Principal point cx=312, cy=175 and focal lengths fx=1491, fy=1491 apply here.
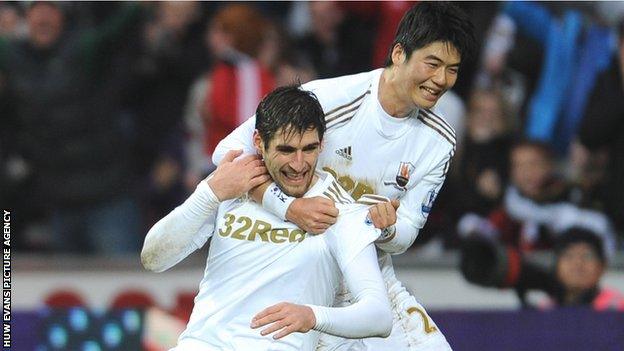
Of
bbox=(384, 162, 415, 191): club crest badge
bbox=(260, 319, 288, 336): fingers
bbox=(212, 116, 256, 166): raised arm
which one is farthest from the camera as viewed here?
bbox=(384, 162, 415, 191): club crest badge

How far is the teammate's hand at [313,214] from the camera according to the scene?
18.0 ft

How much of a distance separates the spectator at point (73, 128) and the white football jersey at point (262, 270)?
160 inches

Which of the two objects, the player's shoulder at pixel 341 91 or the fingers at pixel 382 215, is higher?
→ the player's shoulder at pixel 341 91

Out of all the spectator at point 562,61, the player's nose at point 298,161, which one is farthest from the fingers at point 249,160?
the spectator at point 562,61

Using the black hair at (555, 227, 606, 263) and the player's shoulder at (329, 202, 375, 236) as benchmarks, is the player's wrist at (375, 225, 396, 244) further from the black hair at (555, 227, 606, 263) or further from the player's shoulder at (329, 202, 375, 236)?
the black hair at (555, 227, 606, 263)

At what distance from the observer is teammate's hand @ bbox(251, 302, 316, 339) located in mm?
5074

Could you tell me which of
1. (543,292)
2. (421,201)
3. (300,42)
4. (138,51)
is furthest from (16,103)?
(421,201)

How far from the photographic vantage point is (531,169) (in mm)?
9617

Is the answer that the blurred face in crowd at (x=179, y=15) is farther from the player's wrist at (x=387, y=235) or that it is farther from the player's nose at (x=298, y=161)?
the player's nose at (x=298, y=161)

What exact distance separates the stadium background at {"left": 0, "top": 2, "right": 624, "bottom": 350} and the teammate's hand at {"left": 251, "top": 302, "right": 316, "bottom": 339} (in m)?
4.27

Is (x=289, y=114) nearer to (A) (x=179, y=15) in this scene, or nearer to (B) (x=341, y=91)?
(B) (x=341, y=91)

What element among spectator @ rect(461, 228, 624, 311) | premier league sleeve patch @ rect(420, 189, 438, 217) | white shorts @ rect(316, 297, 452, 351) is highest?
premier league sleeve patch @ rect(420, 189, 438, 217)

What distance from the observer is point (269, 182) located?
5609 millimetres

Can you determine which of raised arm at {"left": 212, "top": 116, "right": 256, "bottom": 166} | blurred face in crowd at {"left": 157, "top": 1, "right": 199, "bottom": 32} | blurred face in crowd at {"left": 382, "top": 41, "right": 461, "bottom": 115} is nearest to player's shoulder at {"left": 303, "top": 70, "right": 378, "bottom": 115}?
blurred face in crowd at {"left": 382, "top": 41, "right": 461, "bottom": 115}
